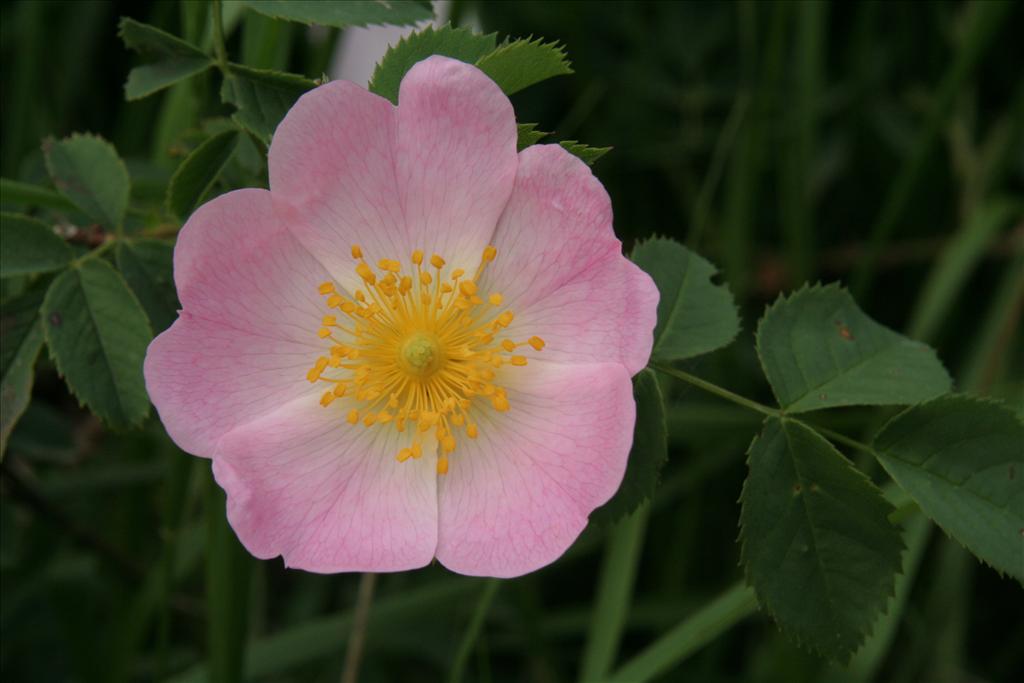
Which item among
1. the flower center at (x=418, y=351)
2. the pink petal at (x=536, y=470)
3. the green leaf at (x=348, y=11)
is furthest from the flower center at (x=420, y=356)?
the green leaf at (x=348, y=11)

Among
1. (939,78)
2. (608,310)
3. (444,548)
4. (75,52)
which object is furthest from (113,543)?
(939,78)

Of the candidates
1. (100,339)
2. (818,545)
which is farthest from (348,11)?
(818,545)

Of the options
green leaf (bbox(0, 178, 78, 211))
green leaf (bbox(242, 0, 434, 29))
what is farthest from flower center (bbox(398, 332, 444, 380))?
green leaf (bbox(0, 178, 78, 211))

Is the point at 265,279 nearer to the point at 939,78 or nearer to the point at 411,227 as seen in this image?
the point at 411,227

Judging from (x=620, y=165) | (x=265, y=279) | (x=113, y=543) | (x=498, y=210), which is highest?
(x=498, y=210)

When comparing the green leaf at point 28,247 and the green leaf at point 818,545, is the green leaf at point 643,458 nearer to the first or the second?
the green leaf at point 818,545
